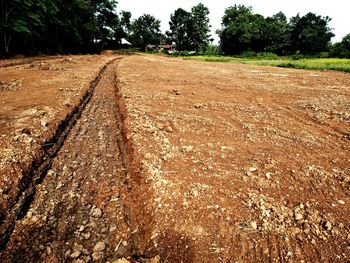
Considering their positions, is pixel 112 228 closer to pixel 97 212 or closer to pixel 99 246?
pixel 99 246

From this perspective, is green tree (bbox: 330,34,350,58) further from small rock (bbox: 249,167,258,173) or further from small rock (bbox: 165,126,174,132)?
small rock (bbox: 249,167,258,173)

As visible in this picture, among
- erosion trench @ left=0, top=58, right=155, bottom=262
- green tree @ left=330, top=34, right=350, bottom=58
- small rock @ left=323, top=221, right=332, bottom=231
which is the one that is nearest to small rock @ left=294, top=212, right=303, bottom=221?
small rock @ left=323, top=221, right=332, bottom=231

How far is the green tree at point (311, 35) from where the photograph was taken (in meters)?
42.9

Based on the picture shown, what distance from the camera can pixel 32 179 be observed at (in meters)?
4.09

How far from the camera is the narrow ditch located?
10.1ft

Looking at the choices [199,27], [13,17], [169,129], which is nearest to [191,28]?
[199,27]

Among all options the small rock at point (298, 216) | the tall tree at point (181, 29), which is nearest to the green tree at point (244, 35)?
the tall tree at point (181, 29)

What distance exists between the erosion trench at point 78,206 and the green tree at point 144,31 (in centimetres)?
5716

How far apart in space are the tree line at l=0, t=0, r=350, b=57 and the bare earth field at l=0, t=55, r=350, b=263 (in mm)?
17674

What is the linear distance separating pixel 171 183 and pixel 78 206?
144 centimetres

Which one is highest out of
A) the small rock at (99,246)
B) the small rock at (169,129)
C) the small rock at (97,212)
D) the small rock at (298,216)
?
the small rock at (169,129)

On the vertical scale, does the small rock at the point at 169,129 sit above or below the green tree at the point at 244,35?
below

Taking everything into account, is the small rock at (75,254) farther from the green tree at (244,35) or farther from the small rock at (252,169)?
the green tree at (244,35)

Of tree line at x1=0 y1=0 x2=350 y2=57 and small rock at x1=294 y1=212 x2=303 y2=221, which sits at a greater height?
tree line at x1=0 y1=0 x2=350 y2=57
